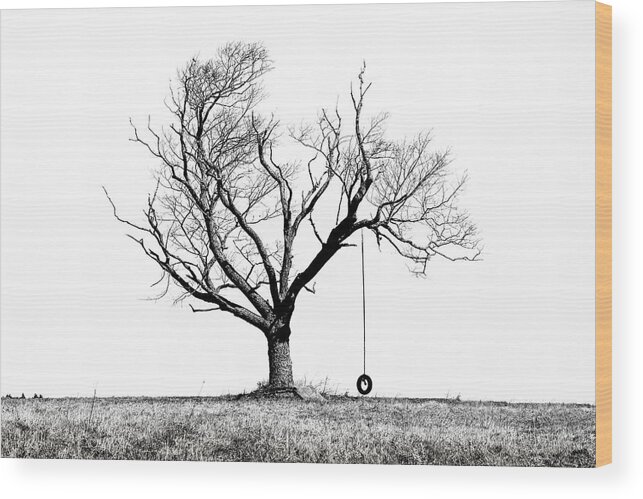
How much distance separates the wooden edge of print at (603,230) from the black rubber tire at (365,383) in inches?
66.6

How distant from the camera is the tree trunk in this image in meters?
11.5

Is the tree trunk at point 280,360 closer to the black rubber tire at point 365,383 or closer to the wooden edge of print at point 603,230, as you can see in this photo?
the black rubber tire at point 365,383

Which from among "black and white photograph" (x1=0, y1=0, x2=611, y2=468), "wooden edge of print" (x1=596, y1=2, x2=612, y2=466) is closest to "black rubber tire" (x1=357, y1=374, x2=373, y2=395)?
"black and white photograph" (x1=0, y1=0, x2=611, y2=468)

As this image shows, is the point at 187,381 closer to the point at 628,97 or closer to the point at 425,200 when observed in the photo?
the point at 425,200

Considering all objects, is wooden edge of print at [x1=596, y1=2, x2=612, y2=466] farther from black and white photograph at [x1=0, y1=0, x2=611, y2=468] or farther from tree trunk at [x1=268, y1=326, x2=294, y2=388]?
tree trunk at [x1=268, y1=326, x2=294, y2=388]

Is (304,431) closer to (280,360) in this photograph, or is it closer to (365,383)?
(365,383)

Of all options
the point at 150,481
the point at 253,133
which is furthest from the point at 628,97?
the point at 150,481

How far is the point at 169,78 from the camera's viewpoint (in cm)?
1138

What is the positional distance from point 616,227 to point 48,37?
4558mm

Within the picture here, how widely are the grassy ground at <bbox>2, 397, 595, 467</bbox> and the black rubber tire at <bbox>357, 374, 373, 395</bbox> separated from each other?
9 cm

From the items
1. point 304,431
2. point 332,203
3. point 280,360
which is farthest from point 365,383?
point 332,203

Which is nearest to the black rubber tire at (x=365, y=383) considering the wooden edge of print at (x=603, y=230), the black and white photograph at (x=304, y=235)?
the black and white photograph at (x=304, y=235)

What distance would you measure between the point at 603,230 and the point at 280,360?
2687 millimetres

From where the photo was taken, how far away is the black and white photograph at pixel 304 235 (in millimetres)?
10852
